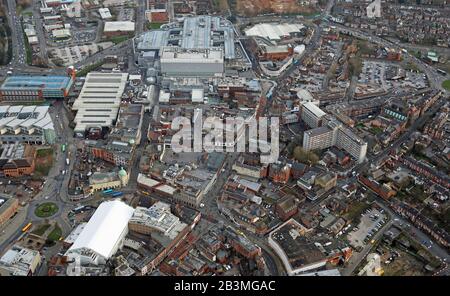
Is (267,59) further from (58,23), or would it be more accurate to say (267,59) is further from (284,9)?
(58,23)

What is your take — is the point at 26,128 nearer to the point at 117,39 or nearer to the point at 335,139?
the point at 117,39

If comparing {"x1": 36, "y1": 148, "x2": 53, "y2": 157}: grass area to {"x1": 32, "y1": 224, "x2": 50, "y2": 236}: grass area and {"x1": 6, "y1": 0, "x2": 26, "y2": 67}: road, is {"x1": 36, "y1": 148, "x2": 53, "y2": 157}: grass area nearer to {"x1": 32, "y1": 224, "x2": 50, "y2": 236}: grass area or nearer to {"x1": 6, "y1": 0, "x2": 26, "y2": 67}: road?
{"x1": 32, "y1": 224, "x2": 50, "y2": 236}: grass area

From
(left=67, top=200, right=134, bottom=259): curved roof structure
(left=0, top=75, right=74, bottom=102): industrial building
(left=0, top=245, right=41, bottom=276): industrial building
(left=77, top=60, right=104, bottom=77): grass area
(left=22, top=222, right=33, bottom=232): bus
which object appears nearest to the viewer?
(left=0, top=245, right=41, bottom=276): industrial building

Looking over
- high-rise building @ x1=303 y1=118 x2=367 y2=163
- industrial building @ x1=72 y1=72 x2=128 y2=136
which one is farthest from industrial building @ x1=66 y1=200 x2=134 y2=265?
high-rise building @ x1=303 y1=118 x2=367 y2=163

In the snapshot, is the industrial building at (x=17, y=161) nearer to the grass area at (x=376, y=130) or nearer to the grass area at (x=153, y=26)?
the grass area at (x=376, y=130)

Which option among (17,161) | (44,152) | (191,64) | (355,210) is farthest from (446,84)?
(17,161)
